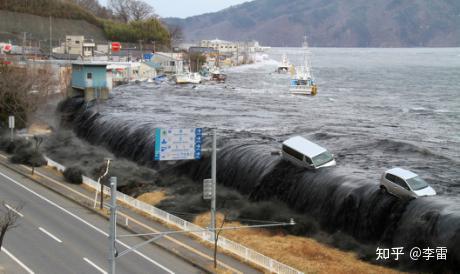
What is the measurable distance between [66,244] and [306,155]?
16.3 m

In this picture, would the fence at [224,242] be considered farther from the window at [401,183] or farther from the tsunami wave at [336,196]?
the window at [401,183]

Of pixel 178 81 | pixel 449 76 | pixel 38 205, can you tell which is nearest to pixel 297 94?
pixel 178 81

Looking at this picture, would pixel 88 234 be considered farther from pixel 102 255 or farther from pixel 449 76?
pixel 449 76

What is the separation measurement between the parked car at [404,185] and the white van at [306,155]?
21.7 ft

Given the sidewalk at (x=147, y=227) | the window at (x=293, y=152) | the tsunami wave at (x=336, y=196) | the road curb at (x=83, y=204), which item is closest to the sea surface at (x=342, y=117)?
the tsunami wave at (x=336, y=196)

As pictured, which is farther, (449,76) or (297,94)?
(449,76)

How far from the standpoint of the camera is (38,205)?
3647 cm

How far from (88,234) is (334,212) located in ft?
42.2

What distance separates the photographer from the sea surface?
46.3 metres

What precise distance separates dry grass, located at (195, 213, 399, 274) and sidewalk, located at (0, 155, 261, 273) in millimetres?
2334

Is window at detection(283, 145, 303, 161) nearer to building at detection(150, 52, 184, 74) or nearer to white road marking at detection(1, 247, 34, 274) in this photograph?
white road marking at detection(1, 247, 34, 274)

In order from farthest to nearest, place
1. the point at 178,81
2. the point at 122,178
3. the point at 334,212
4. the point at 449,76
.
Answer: the point at 449,76, the point at 178,81, the point at 122,178, the point at 334,212

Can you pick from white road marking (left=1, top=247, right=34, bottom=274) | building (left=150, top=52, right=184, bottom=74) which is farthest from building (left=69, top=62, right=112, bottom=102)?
building (left=150, top=52, right=184, bottom=74)

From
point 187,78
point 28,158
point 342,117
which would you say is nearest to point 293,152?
point 28,158
